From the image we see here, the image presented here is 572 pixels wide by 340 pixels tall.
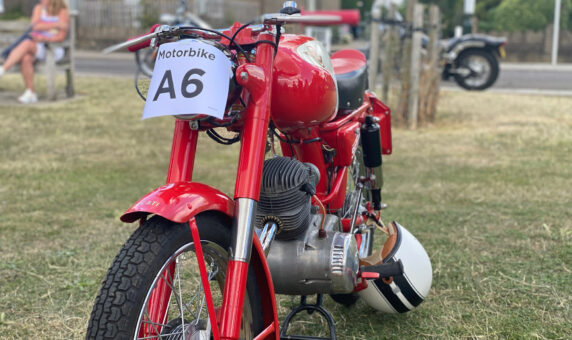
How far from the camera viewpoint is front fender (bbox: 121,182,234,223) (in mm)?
1729

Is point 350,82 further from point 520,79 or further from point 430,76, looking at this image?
point 520,79

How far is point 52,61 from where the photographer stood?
888 centimetres

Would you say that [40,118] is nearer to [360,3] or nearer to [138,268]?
[138,268]

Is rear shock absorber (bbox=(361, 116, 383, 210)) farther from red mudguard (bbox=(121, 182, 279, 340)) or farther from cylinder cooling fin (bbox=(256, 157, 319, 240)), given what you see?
red mudguard (bbox=(121, 182, 279, 340))

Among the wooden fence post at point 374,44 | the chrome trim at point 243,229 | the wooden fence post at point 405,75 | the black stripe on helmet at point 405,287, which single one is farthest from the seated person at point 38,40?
the chrome trim at point 243,229

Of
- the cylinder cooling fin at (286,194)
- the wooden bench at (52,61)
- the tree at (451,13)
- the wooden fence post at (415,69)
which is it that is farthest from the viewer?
the tree at (451,13)

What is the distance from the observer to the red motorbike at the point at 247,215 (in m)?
1.73

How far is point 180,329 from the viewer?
6.32ft

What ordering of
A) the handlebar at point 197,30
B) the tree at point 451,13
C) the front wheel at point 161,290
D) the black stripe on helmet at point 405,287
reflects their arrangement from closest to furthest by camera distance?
the front wheel at point 161,290
the handlebar at point 197,30
the black stripe on helmet at point 405,287
the tree at point 451,13

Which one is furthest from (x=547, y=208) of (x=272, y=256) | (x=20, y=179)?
(x=20, y=179)

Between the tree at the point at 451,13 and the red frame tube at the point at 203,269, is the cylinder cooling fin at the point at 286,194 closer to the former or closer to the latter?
the red frame tube at the point at 203,269

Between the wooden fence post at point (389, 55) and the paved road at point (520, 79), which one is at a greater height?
the wooden fence post at point (389, 55)

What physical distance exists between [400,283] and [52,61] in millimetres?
7366

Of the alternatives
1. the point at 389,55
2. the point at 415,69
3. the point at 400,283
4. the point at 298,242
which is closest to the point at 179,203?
the point at 298,242
